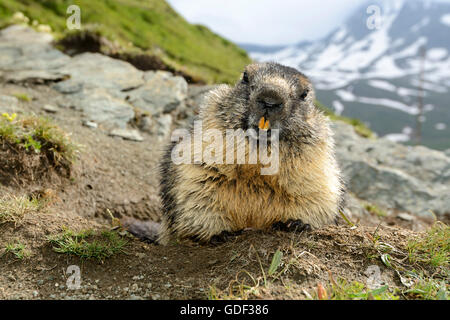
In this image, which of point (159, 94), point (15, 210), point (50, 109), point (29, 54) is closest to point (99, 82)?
point (159, 94)

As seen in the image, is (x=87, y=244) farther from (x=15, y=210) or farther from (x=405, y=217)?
(x=405, y=217)

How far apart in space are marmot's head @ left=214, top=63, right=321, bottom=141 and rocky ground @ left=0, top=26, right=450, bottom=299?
1063 mm

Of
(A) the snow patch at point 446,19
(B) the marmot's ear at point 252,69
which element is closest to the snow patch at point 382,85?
(A) the snow patch at point 446,19

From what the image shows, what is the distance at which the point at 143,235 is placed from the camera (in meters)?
5.19

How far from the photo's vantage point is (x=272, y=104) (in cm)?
344

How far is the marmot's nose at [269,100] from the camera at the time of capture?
11.3 ft

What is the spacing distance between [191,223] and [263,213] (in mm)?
781

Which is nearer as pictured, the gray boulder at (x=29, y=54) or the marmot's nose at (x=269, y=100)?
the marmot's nose at (x=269, y=100)

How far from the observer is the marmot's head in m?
3.46

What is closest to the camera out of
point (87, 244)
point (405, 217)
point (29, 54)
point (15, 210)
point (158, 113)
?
point (87, 244)

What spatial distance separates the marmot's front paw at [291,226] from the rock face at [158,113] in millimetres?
4226

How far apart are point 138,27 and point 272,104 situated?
17.0m

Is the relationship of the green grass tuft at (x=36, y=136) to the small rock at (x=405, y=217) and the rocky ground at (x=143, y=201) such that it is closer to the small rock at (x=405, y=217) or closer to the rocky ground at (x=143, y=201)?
the rocky ground at (x=143, y=201)
